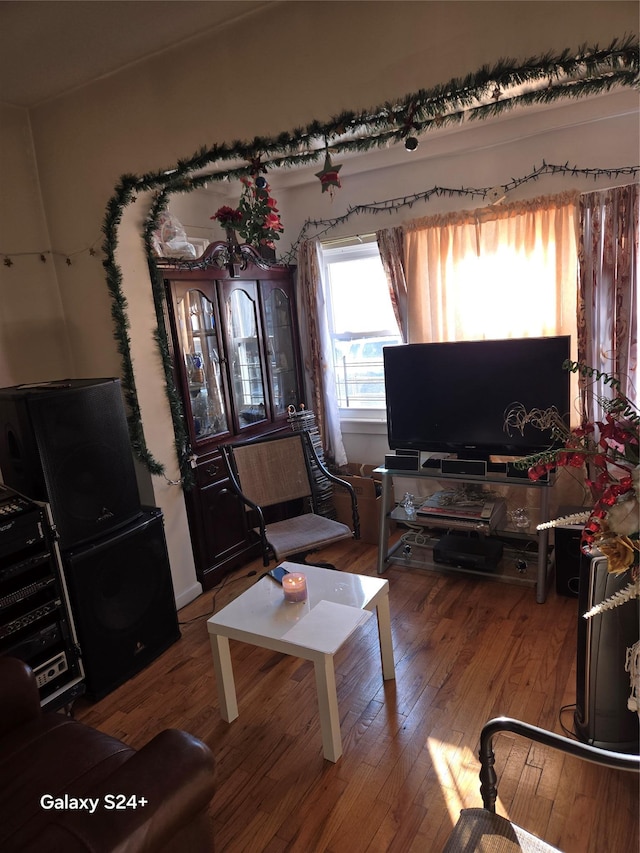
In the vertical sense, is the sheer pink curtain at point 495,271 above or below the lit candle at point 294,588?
above

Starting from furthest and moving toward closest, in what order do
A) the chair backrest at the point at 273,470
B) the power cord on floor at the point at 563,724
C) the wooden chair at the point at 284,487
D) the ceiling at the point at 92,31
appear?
the chair backrest at the point at 273,470, the wooden chair at the point at 284,487, the power cord on floor at the point at 563,724, the ceiling at the point at 92,31

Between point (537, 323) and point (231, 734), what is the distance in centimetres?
264

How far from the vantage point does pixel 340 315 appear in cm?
398

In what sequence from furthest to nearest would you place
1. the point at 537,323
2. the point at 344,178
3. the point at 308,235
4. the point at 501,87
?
the point at 308,235 → the point at 344,178 → the point at 537,323 → the point at 501,87

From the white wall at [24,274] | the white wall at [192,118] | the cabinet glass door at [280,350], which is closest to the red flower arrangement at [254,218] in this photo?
the white wall at [192,118]

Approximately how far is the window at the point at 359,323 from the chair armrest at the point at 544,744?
9.21 feet

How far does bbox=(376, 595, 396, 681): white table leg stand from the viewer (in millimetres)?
2252

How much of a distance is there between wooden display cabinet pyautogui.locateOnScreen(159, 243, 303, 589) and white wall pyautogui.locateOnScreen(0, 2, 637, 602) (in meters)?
0.20

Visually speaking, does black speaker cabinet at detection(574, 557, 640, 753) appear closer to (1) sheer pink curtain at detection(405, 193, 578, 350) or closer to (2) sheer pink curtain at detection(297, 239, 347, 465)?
(1) sheer pink curtain at detection(405, 193, 578, 350)

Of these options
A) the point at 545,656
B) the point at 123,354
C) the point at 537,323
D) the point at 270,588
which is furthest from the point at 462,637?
the point at 123,354

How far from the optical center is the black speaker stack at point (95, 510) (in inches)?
84.8

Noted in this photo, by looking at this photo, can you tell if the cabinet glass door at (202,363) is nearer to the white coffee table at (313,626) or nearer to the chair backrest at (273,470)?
the chair backrest at (273,470)

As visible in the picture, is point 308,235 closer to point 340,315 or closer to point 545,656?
point 340,315

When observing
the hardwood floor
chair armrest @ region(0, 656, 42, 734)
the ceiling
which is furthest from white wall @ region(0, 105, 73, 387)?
the hardwood floor
